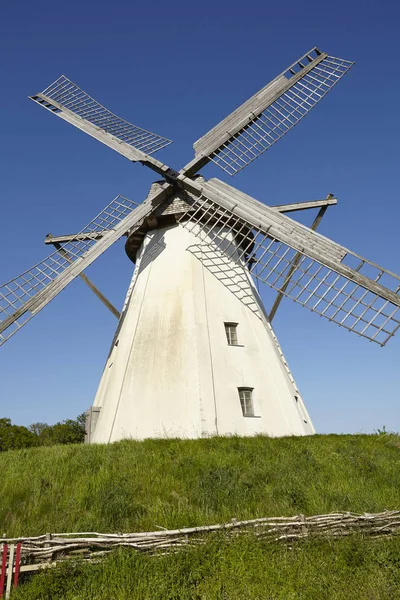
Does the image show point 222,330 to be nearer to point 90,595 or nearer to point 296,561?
point 296,561

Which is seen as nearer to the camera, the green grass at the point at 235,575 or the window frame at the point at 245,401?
the green grass at the point at 235,575

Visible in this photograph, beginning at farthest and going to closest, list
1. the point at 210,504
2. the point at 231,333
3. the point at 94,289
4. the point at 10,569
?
1. the point at 94,289
2. the point at 231,333
3. the point at 210,504
4. the point at 10,569

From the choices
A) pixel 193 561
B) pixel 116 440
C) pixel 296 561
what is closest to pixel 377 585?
pixel 296 561

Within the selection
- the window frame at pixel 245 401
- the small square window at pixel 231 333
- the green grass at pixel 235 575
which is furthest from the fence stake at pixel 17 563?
the small square window at pixel 231 333

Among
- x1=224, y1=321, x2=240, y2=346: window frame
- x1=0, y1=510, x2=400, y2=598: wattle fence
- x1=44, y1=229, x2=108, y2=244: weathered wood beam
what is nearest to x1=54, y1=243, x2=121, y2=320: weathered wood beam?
x1=44, y1=229, x2=108, y2=244: weathered wood beam

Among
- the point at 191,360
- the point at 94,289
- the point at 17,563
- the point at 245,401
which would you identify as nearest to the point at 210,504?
the point at 17,563

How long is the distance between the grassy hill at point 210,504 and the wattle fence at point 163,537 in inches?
6.4

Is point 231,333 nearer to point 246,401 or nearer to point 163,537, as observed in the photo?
point 246,401

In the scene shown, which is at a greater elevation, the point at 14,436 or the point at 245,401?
the point at 14,436

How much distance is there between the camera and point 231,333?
13.5 metres

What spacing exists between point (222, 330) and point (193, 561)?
27.0ft

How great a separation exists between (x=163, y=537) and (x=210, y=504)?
1.61 meters

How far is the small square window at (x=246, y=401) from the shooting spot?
12219 mm

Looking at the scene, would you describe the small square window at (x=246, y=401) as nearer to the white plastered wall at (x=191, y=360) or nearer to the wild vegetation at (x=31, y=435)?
the white plastered wall at (x=191, y=360)
